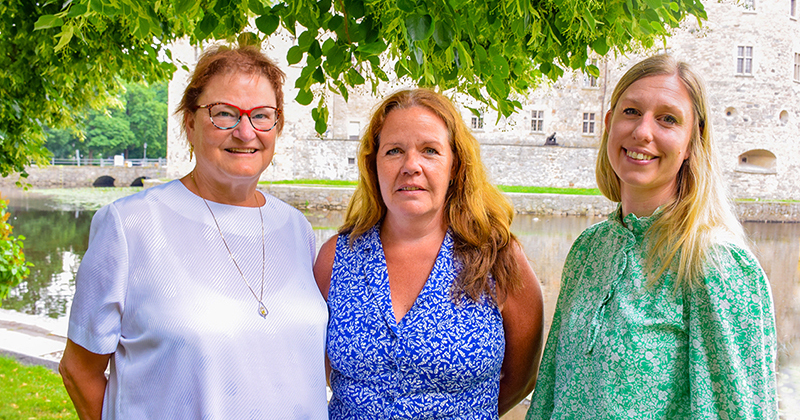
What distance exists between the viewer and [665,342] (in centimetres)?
150

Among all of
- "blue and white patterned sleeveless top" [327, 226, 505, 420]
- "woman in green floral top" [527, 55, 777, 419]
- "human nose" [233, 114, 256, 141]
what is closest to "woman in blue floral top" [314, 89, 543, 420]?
"blue and white patterned sleeveless top" [327, 226, 505, 420]

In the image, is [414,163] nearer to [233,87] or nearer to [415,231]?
[415,231]

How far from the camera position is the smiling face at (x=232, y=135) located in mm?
1746

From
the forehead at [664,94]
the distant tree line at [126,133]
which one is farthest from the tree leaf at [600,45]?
the distant tree line at [126,133]

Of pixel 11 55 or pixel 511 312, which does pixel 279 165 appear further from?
pixel 511 312

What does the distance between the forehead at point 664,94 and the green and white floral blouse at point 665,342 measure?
32cm

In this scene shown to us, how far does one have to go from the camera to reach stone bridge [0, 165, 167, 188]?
33688 millimetres

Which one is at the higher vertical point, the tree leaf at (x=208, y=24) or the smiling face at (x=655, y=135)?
the tree leaf at (x=208, y=24)

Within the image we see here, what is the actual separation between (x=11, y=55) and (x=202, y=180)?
310 centimetres

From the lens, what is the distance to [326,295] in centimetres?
206

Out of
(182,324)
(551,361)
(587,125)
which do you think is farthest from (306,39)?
(587,125)

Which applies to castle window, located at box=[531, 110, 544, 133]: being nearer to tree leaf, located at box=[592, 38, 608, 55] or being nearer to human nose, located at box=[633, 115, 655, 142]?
tree leaf, located at box=[592, 38, 608, 55]

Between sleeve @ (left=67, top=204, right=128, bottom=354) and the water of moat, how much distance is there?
5.55 ft

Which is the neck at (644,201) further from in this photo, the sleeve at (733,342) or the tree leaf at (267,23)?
the tree leaf at (267,23)
